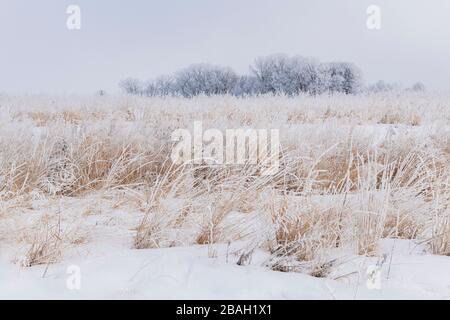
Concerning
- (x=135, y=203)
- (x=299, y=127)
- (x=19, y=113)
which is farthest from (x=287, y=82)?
(x=135, y=203)

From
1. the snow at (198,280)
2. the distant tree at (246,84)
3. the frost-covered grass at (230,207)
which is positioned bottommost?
the snow at (198,280)

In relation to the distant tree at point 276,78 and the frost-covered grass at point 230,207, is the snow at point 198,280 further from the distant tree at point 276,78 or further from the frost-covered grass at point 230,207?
the distant tree at point 276,78

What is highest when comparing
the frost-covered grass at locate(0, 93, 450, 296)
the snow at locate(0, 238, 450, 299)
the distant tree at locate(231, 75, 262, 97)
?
the distant tree at locate(231, 75, 262, 97)

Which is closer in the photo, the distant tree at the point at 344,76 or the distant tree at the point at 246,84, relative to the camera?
the distant tree at the point at 344,76

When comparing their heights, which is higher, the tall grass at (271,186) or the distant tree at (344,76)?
the distant tree at (344,76)

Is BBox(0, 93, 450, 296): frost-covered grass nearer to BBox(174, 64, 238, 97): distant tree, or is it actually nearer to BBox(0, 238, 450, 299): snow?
BBox(0, 238, 450, 299): snow

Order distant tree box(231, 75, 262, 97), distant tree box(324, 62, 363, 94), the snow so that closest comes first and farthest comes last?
the snow → distant tree box(324, 62, 363, 94) → distant tree box(231, 75, 262, 97)

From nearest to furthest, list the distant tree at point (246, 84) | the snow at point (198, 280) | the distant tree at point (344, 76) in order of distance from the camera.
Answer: the snow at point (198, 280)
the distant tree at point (344, 76)
the distant tree at point (246, 84)

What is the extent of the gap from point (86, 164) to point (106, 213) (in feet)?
3.14

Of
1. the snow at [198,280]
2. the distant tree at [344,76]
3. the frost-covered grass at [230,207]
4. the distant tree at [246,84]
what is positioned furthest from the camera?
the distant tree at [246,84]

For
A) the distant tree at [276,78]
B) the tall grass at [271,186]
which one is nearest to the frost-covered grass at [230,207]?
the tall grass at [271,186]

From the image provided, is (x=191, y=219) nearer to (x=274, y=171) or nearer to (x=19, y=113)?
(x=274, y=171)

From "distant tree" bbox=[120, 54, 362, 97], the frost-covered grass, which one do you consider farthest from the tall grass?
"distant tree" bbox=[120, 54, 362, 97]

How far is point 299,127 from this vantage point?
14.0 feet
